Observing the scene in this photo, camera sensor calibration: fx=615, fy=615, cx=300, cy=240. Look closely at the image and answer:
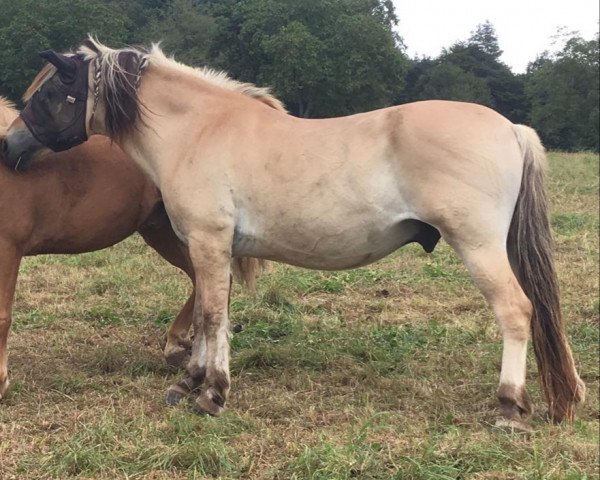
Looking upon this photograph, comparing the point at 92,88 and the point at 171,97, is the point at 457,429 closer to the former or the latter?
the point at 171,97

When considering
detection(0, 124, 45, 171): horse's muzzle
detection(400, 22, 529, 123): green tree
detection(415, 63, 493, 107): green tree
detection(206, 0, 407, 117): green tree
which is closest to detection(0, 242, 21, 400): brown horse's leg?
detection(0, 124, 45, 171): horse's muzzle

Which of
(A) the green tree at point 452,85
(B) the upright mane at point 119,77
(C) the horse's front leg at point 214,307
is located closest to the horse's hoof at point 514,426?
(C) the horse's front leg at point 214,307

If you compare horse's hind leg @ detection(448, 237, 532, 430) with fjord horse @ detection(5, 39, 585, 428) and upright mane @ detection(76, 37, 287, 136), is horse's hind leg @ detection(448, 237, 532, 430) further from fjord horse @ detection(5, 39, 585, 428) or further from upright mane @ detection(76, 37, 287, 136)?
upright mane @ detection(76, 37, 287, 136)

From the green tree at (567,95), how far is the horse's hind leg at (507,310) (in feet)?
18.2

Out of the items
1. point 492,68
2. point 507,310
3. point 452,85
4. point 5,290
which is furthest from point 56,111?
point 492,68

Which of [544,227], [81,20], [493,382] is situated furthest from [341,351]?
[81,20]

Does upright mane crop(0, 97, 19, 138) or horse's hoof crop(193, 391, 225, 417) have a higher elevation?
upright mane crop(0, 97, 19, 138)

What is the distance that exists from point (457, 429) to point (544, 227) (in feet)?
3.93

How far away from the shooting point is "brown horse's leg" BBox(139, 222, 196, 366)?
4500mm

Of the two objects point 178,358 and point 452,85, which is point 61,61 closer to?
point 178,358

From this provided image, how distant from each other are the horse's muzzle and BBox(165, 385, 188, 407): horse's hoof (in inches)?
65.7

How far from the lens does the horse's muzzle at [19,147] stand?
147 inches

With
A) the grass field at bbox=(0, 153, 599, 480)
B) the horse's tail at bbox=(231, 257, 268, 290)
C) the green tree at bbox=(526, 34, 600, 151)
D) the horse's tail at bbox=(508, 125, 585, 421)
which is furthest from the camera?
the green tree at bbox=(526, 34, 600, 151)

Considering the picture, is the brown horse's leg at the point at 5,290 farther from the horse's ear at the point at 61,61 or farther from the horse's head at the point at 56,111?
the horse's ear at the point at 61,61
